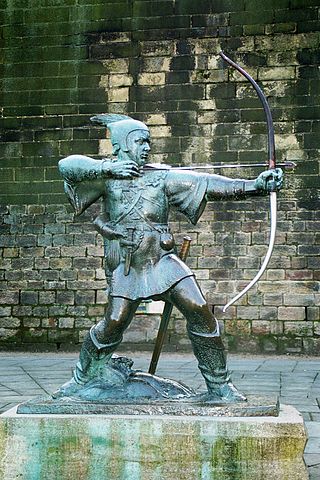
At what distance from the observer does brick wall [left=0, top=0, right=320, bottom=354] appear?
395 inches

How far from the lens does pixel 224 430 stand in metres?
3.30

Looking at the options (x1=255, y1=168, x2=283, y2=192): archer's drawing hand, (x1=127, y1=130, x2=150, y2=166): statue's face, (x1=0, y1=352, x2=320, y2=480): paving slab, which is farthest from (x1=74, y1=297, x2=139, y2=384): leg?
(x1=0, y1=352, x2=320, y2=480): paving slab

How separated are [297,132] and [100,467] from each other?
7.31 metres

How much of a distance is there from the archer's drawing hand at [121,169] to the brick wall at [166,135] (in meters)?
6.42

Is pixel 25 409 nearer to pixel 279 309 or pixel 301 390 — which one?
pixel 301 390

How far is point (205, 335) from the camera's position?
360cm

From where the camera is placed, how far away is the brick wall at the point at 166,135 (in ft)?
32.9

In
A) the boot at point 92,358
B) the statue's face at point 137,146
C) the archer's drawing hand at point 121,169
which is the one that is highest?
the statue's face at point 137,146

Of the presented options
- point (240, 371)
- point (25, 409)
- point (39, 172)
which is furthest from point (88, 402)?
point (39, 172)

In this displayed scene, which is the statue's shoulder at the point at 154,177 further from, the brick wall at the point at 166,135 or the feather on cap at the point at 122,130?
the brick wall at the point at 166,135

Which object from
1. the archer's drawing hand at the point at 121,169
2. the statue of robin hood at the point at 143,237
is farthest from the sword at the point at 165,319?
the archer's drawing hand at the point at 121,169

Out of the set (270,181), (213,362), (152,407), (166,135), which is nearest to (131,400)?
(152,407)

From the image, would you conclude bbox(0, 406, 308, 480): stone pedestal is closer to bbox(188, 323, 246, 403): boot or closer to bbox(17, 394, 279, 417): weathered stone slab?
bbox(17, 394, 279, 417): weathered stone slab

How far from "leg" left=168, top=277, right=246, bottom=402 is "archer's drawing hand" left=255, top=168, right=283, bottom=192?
525mm
